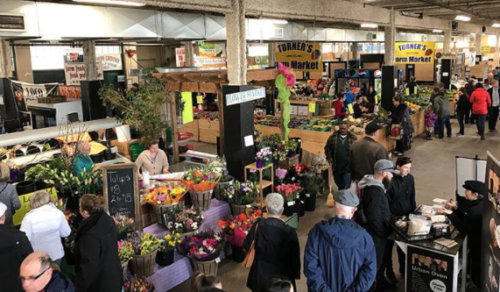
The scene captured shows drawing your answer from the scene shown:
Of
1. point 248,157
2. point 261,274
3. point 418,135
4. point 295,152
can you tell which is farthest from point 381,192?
point 418,135

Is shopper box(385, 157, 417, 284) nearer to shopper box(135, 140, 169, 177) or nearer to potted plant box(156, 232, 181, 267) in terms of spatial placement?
potted plant box(156, 232, 181, 267)

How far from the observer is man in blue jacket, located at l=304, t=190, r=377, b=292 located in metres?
3.41

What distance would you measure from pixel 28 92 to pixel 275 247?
9.20 m

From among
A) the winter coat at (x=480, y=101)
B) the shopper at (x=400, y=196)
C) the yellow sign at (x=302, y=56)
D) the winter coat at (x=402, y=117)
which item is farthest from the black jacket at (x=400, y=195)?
the winter coat at (x=480, y=101)

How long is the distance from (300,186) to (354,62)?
41.3 feet

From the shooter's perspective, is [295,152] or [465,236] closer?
[465,236]

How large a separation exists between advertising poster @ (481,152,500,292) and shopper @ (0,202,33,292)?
3.94 metres

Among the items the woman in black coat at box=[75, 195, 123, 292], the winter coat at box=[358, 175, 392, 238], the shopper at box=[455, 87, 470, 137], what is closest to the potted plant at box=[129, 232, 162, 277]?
the woman in black coat at box=[75, 195, 123, 292]

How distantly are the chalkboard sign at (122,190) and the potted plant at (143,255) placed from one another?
52cm

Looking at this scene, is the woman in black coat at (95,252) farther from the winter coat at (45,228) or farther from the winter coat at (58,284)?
the winter coat at (45,228)

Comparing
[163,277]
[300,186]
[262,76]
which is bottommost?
[163,277]

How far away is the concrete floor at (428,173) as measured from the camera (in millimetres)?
5449

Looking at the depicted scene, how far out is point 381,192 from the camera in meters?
4.42

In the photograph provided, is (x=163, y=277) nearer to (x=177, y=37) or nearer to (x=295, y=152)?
(x=295, y=152)
